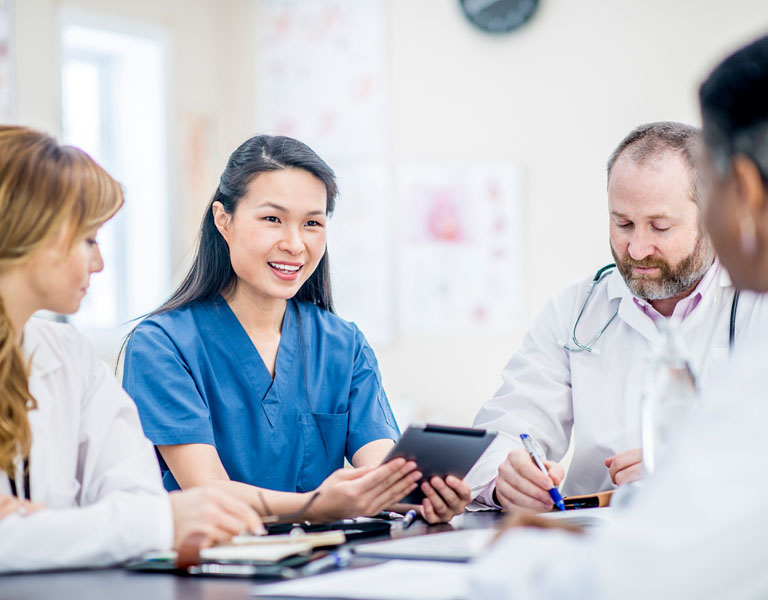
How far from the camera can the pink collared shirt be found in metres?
1.81

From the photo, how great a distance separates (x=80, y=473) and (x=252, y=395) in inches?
21.2

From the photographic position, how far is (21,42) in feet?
11.3

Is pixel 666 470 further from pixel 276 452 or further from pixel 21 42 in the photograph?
pixel 21 42

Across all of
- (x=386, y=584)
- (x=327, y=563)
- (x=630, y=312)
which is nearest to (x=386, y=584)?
(x=386, y=584)

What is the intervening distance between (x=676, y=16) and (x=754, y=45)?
3.19 m

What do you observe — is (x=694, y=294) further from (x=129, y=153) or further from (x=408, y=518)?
(x=129, y=153)

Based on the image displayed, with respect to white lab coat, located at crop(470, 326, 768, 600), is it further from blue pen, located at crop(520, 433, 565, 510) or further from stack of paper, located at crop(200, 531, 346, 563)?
blue pen, located at crop(520, 433, 565, 510)

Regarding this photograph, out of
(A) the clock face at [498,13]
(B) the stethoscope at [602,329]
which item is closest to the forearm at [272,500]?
(B) the stethoscope at [602,329]

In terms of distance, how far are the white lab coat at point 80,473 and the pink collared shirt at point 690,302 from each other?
1.07m

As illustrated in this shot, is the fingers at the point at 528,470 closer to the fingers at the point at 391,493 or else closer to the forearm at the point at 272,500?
the fingers at the point at 391,493

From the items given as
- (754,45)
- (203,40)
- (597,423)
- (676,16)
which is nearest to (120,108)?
(203,40)

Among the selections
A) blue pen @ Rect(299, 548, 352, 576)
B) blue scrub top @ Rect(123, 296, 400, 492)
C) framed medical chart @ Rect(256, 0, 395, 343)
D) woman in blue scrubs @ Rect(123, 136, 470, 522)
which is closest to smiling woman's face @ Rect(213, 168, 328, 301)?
woman in blue scrubs @ Rect(123, 136, 470, 522)

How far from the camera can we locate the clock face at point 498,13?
389 cm

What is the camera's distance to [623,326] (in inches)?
75.0
